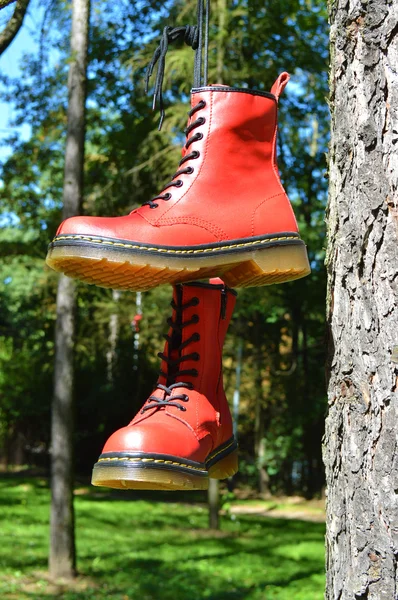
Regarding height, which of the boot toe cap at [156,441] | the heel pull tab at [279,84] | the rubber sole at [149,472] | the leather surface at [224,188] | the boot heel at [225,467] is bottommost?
the boot heel at [225,467]

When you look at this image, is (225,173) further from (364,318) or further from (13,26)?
(13,26)

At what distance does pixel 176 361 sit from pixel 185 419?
0.16 meters

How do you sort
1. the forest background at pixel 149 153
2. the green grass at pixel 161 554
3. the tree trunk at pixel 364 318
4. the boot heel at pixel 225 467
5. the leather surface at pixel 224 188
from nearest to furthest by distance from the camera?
1. the tree trunk at pixel 364 318
2. the leather surface at pixel 224 188
3. the boot heel at pixel 225 467
4. the green grass at pixel 161 554
5. the forest background at pixel 149 153

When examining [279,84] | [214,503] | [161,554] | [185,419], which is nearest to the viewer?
[185,419]

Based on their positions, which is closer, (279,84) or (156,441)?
(156,441)

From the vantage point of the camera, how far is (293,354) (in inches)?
566

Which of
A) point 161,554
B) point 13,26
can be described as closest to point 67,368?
point 161,554

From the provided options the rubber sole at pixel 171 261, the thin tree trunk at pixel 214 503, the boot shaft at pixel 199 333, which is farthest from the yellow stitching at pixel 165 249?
the thin tree trunk at pixel 214 503

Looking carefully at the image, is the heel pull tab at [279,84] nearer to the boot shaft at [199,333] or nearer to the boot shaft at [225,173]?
the boot shaft at [225,173]

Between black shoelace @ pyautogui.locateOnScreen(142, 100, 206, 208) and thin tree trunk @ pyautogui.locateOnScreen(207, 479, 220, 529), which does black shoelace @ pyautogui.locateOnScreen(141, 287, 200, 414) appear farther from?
thin tree trunk @ pyautogui.locateOnScreen(207, 479, 220, 529)

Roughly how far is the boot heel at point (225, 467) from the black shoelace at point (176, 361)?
0.70 ft

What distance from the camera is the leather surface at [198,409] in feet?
5.24

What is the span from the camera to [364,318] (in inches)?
63.2

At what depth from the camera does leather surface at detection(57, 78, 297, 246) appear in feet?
5.45
